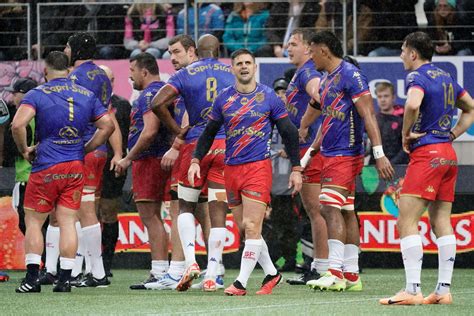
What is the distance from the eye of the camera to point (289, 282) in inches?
505

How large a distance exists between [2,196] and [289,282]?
4.45m

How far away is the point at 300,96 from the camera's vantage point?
42.2ft

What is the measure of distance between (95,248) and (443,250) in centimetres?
396

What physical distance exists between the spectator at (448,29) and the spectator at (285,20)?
174 centimetres

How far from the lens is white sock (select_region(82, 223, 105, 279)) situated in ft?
41.2

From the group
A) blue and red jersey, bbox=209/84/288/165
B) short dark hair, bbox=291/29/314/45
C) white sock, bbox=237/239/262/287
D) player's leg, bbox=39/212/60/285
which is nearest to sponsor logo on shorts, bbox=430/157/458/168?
blue and red jersey, bbox=209/84/288/165

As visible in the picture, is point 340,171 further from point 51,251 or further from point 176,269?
point 51,251

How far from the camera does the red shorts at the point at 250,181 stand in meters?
11.0

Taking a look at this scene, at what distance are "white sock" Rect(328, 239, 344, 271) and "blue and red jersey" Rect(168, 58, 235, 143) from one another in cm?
148

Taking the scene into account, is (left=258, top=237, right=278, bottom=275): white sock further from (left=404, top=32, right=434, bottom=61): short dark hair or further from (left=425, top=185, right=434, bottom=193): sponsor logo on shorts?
(left=404, top=32, right=434, bottom=61): short dark hair

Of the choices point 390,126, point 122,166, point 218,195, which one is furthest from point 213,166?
point 390,126

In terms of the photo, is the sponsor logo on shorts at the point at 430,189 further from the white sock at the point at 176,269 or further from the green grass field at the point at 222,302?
the white sock at the point at 176,269

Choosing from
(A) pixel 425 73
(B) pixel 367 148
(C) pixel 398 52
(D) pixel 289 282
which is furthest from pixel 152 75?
(C) pixel 398 52

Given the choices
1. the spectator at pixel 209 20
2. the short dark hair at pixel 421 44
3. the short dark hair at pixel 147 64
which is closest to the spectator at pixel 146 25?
the spectator at pixel 209 20
